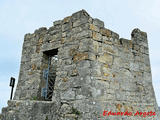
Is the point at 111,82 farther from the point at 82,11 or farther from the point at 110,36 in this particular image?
the point at 82,11

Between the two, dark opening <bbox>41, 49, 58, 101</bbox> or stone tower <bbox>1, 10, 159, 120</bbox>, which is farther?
dark opening <bbox>41, 49, 58, 101</bbox>

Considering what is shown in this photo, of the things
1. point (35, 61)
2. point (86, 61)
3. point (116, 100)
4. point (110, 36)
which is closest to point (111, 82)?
point (116, 100)

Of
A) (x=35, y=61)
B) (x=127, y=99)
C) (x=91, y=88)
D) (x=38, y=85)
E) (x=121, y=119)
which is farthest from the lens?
(x=35, y=61)

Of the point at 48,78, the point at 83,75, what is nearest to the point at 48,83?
the point at 48,78

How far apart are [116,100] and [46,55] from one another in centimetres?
192

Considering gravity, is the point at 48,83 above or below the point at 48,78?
below

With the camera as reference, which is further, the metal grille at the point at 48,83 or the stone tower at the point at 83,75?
the metal grille at the point at 48,83

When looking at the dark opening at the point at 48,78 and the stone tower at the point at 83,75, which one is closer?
the stone tower at the point at 83,75

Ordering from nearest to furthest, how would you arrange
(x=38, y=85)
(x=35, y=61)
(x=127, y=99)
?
(x=127, y=99) < (x=38, y=85) < (x=35, y=61)

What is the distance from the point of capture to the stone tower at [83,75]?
312cm

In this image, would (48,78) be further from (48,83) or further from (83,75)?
(83,75)

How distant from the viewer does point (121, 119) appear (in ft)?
11.0

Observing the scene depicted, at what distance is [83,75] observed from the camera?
315 centimetres

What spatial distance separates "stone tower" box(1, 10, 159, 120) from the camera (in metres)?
3.12
